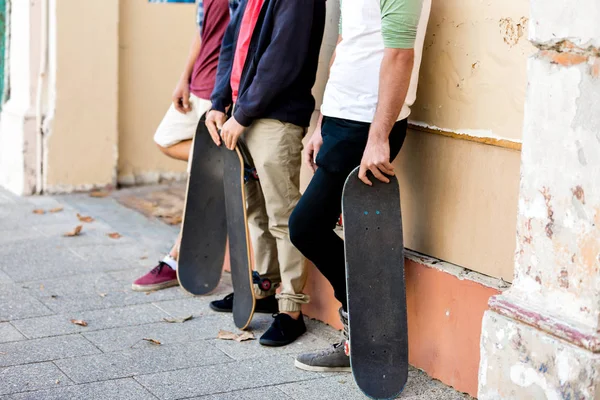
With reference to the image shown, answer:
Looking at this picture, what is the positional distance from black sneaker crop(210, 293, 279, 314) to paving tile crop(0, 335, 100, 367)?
0.80 m

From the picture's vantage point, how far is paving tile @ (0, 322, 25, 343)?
4359mm

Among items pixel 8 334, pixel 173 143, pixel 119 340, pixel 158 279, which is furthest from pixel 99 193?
pixel 119 340

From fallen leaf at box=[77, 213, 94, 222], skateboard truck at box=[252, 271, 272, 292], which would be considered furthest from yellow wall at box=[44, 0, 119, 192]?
skateboard truck at box=[252, 271, 272, 292]

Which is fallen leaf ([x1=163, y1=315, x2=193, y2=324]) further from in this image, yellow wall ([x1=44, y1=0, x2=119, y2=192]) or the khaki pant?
yellow wall ([x1=44, y1=0, x2=119, y2=192])

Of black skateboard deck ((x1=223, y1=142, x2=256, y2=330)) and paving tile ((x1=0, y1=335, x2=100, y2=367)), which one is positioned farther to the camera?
black skateboard deck ((x1=223, y1=142, x2=256, y2=330))

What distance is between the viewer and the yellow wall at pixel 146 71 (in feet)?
25.2

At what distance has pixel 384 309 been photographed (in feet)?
12.5

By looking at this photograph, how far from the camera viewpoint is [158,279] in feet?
17.3

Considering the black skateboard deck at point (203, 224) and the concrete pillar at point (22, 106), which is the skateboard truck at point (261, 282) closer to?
the black skateboard deck at point (203, 224)

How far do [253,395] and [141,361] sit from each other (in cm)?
64

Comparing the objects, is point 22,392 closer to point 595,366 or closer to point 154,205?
point 595,366

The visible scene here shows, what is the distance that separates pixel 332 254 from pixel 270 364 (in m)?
0.61

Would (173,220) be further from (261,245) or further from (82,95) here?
(261,245)

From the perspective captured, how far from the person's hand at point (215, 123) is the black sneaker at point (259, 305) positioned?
2.95 ft
